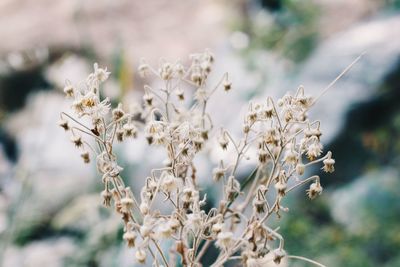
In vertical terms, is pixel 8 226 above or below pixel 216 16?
below

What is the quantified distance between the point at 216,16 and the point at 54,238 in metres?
2.16

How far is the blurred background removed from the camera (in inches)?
74.5

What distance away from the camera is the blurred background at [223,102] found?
189 cm

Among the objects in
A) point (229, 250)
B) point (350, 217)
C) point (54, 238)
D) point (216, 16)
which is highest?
point (216, 16)

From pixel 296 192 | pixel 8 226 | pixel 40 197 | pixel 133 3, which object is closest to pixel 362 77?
pixel 296 192

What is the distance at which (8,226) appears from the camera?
1.52 metres

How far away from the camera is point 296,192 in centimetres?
247

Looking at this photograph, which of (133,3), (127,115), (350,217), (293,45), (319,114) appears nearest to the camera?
(127,115)

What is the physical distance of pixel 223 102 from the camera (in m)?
2.69

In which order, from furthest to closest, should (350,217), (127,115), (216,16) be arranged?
(216,16) < (350,217) < (127,115)

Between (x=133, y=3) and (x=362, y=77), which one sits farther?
(x=133, y=3)

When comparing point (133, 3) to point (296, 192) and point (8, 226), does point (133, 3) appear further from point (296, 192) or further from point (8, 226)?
point (8, 226)

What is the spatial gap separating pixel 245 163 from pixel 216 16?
2041 millimetres

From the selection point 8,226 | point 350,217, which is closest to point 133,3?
point 350,217
